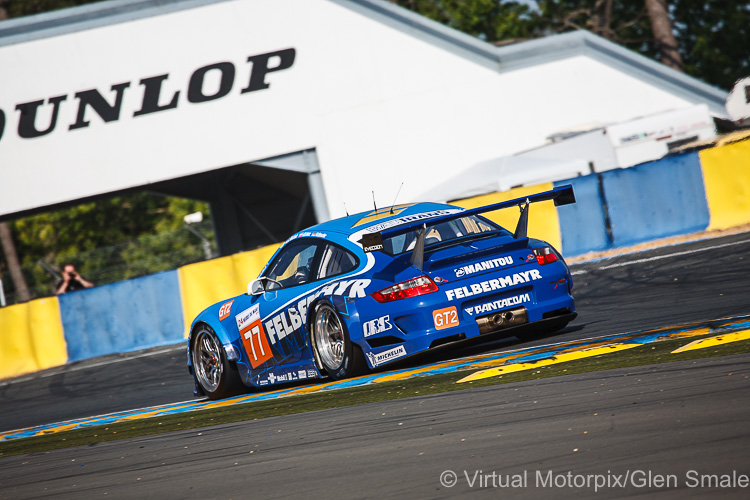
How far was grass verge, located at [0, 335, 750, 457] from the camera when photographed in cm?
596

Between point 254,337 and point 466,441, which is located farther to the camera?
point 254,337

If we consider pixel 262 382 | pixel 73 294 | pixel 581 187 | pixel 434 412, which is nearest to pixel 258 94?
pixel 73 294

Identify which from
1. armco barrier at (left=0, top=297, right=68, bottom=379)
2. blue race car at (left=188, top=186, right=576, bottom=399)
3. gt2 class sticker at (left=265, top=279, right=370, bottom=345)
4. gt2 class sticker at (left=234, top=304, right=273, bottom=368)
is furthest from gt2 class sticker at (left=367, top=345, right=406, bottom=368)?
armco barrier at (left=0, top=297, right=68, bottom=379)

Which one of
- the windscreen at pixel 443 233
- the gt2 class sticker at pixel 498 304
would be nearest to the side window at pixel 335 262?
the windscreen at pixel 443 233

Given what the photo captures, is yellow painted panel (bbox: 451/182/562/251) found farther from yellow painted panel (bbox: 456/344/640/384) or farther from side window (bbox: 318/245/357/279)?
yellow painted panel (bbox: 456/344/640/384)

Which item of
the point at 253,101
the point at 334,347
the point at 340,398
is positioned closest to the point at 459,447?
the point at 340,398

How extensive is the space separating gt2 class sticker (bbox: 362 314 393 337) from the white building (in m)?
15.2

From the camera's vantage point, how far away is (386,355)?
7.06 meters

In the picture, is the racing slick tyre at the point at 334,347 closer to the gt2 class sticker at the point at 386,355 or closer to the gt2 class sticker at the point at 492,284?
the gt2 class sticker at the point at 386,355

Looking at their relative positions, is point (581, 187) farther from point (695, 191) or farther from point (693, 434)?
point (693, 434)

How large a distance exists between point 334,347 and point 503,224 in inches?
340

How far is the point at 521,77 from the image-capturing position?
75.2 ft

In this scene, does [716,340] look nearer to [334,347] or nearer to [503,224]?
[334,347]

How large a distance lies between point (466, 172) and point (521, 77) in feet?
9.60
